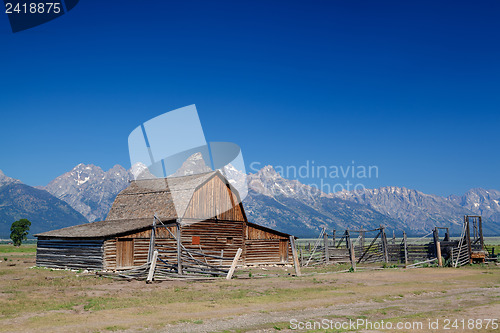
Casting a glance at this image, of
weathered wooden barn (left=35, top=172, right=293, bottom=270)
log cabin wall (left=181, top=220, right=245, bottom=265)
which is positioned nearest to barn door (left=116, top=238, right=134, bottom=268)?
weathered wooden barn (left=35, top=172, right=293, bottom=270)

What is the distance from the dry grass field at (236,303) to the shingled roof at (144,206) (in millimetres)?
9308

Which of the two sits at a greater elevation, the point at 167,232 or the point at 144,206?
the point at 144,206

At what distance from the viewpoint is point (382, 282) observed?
25.7 m

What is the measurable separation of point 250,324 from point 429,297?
1003 cm

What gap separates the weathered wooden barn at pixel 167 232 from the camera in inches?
1353

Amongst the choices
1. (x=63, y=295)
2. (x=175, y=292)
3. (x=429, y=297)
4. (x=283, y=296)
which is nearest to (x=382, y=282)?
(x=429, y=297)

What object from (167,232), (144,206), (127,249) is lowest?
(127,249)

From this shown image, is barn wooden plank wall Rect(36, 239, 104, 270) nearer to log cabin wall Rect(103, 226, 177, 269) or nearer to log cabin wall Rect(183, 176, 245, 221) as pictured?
log cabin wall Rect(103, 226, 177, 269)

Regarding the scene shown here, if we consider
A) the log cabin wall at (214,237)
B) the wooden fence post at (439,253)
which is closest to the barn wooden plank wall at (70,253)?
the log cabin wall at (214,237)

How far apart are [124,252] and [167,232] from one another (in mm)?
3708

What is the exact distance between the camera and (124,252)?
114ft

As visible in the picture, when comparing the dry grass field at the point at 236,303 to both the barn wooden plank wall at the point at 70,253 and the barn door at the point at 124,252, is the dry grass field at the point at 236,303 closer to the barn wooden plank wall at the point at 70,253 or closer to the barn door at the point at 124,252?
the barn wooden plank wall at the point at 70,253

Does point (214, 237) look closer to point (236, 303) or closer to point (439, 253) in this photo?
point (439, 253)

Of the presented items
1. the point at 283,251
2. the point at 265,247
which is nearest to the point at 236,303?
the point at 265,247
